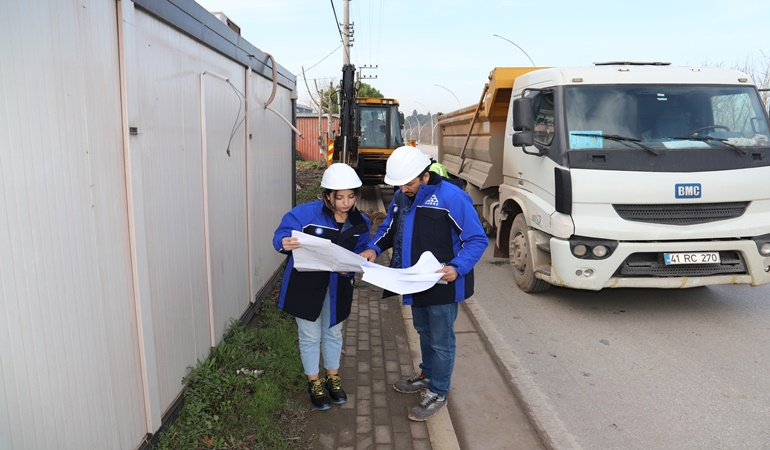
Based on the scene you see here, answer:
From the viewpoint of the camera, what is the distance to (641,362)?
451 cm

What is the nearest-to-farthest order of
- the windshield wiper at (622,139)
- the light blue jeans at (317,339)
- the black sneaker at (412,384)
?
the light blue jeans at (317,339)
the black sneaker at (412,384)
the windshield wiper at (622,139)

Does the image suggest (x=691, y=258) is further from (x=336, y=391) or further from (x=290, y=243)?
(x=290, y=243)

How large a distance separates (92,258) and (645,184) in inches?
186

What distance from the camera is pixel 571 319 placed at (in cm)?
562

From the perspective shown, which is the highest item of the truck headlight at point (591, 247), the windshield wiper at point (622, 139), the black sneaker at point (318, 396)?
the windshield wiper at point (622, 139)

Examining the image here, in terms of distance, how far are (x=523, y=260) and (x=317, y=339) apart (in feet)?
11.7

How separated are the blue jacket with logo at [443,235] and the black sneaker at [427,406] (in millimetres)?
692

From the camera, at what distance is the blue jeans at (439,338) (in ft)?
11.5

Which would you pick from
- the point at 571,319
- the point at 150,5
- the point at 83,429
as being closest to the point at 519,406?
the point at 571,319

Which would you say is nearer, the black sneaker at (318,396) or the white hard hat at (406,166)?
the white hard hat at (406,166)

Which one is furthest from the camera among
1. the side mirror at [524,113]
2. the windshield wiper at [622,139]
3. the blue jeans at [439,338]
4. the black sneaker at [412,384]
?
the side mirror at [524,113]

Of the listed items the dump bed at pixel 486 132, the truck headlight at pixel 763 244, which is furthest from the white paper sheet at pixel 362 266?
the dump bed at pixel 486 132

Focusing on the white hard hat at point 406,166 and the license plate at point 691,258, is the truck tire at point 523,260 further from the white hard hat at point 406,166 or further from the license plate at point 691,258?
the white hard hat at point 406,166

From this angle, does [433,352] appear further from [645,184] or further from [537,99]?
[537,99]
